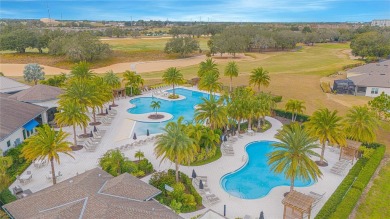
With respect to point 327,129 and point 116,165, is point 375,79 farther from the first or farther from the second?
point 116,165

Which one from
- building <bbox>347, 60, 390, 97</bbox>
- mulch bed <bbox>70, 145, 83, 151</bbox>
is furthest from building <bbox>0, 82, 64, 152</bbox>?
building <bbox>347, 60, 390, 97</bbox>

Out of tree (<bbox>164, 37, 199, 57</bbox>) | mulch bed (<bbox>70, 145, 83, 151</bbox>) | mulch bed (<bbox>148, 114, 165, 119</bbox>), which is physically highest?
tree (<bbox>164, 37, 199, 57</bbox>)

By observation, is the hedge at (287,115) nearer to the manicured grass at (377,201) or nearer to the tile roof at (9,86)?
the manicured grass at (377,201)

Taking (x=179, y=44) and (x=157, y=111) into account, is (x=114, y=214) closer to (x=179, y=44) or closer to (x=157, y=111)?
(x=157, y=111)

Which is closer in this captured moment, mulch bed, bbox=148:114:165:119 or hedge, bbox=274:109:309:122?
hedge, bbox=274:109:309:122

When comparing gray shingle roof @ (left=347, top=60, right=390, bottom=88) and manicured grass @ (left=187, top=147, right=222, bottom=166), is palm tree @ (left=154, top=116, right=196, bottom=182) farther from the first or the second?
gray shingle roof @ (left=347, top=60, right=390, bottom=88)

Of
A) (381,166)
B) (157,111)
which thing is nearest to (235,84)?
(157,111)
